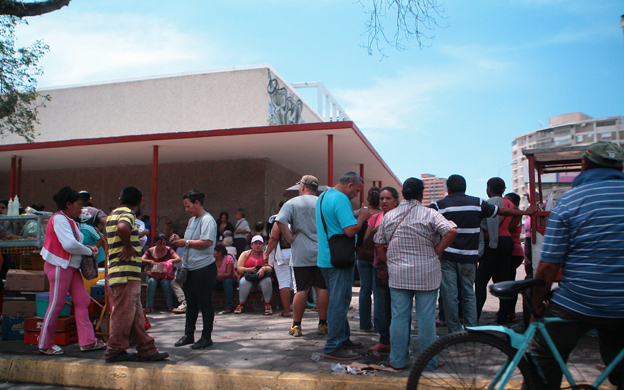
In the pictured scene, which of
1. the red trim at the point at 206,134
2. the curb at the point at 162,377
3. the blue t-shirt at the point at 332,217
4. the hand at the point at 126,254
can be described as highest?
the red trim at the point at 206,134

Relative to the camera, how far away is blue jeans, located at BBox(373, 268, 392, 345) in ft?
15.4

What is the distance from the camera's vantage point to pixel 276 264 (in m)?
7.07

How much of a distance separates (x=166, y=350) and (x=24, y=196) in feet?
43.3

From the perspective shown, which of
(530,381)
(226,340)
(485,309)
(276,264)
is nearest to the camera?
(530,381)

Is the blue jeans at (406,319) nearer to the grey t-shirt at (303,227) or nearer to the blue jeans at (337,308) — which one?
the blue jeans at (337,308)

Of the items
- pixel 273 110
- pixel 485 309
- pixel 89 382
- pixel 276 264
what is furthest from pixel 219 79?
pixel 89 382

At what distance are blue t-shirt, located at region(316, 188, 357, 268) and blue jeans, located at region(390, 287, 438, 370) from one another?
0.83 meters

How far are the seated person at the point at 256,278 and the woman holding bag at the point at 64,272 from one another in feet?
9.58

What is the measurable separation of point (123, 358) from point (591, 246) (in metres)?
4.12

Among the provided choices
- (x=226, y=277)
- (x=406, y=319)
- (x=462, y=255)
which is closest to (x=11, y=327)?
(x=226, y=277)

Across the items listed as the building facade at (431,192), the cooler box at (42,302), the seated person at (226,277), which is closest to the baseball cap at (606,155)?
the cooler box at (42,302)

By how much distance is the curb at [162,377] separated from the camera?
3.79 meters

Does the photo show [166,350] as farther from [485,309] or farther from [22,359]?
[485,309]

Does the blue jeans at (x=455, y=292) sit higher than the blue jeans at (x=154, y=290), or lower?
higher
